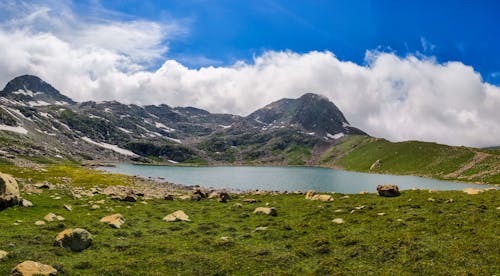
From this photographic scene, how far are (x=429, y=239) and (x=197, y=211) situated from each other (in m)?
30.4

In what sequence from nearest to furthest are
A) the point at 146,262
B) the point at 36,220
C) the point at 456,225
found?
1. the point at 146,262
2. the point at 456,225
3. the point at 36,220

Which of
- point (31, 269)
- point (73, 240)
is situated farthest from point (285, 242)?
point (31, 269)

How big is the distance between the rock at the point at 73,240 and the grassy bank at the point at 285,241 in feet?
2.76

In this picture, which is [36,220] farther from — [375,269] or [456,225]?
[456,225]

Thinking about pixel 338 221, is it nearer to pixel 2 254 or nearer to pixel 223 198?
pixel 223 198

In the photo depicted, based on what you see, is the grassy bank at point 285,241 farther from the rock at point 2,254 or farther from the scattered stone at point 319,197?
the scattered stone at point 319,197

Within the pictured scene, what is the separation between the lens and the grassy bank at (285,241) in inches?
890

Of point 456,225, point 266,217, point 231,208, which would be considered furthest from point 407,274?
point 231,208

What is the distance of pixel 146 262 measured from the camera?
79.1 feet

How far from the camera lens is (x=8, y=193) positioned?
123ft

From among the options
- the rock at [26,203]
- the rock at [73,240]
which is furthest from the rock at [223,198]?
the rock at [73,240]

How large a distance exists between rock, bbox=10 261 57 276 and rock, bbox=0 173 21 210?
19.5m

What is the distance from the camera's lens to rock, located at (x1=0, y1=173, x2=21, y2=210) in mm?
36062

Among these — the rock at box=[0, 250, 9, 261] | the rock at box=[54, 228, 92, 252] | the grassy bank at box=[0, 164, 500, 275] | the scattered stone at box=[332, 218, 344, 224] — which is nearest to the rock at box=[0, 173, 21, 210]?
the grassy bank at box=[0, 164, 500, 275]
